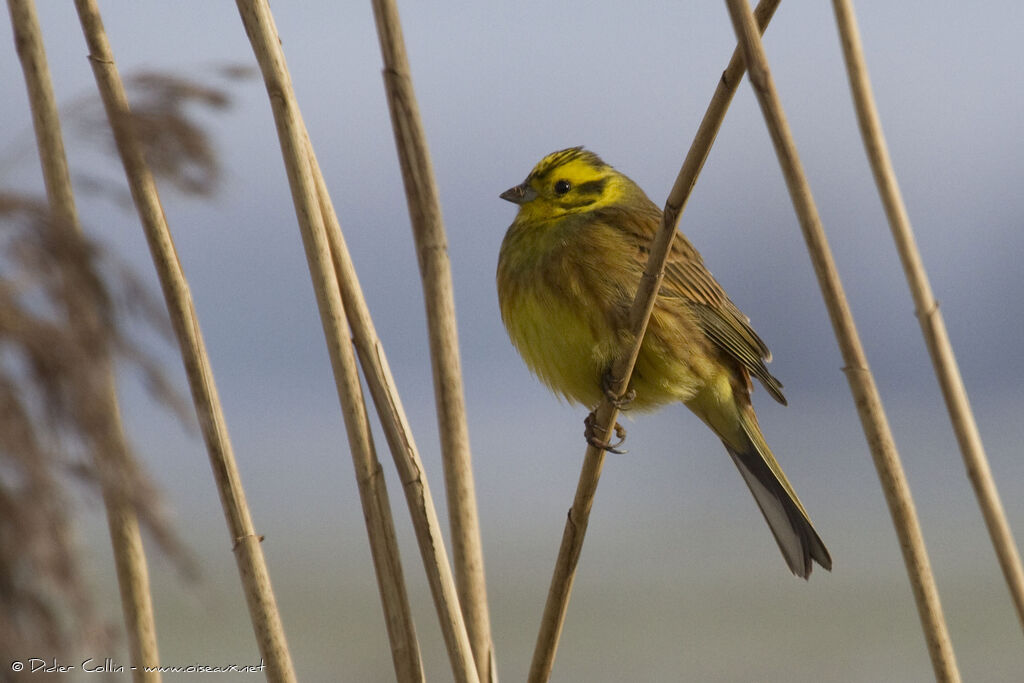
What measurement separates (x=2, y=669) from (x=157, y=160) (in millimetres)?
610

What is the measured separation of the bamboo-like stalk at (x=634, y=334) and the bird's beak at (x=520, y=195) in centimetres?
105

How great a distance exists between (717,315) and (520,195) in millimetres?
646

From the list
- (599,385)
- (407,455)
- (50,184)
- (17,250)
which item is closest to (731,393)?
(599,385)

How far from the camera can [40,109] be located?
64.7 inches

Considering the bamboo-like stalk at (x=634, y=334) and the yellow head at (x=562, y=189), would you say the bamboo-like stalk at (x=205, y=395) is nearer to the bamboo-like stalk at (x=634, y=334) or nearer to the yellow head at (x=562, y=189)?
the bamboo-like stalk at (x=634, y=334)

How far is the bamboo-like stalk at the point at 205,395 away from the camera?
62.1 inches

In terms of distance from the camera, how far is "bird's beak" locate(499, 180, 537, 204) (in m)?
2.97

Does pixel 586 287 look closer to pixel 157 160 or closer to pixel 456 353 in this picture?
Answer: pixel 456 353

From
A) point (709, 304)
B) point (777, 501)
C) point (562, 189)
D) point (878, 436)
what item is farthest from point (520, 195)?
point (878, 436)

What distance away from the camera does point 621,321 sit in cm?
252

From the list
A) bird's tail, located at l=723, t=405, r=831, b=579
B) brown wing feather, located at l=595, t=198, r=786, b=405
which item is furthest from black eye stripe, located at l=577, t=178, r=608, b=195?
bird's tail, located at l=723, t=405, r=831, b=579

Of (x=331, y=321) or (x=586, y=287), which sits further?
(x=586, y=287)

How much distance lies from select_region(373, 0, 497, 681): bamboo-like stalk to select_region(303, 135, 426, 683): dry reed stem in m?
0.21

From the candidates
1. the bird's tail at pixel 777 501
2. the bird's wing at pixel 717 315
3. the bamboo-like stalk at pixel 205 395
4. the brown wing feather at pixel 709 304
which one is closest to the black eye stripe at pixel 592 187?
the brown wing feather at pixel 709 304
